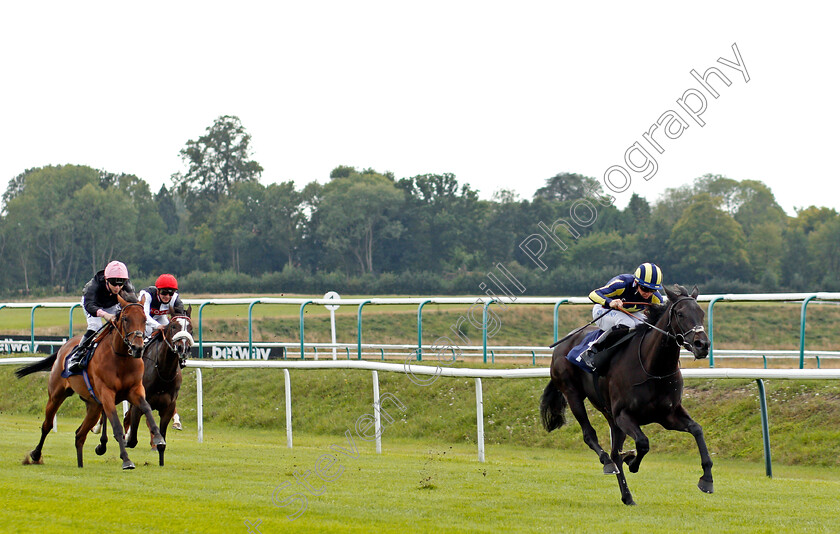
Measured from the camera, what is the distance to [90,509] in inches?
212

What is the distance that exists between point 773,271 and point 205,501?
50.2 m

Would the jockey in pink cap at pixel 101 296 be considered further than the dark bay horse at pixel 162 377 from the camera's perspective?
No

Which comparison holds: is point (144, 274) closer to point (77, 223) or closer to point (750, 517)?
point (77, 223)

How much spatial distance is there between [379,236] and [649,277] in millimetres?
54501

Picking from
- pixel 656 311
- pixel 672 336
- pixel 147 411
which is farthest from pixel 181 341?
pixel 672 336

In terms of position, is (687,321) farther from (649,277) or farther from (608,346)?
(608,346)

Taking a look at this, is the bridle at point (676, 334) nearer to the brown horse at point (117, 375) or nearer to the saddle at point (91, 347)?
the brown horse at point (117, 375)

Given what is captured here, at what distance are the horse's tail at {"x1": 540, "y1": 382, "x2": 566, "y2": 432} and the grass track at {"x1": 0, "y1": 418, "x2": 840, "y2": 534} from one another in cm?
39

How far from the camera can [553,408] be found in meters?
7.78

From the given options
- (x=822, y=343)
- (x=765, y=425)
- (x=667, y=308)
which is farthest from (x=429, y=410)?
(x=822, y=343)

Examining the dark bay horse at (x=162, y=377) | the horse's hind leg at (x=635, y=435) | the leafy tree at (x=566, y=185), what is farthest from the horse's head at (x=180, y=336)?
the leafy tree at (x=566, y=185)

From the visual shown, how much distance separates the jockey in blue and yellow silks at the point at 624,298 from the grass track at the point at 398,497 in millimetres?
1089

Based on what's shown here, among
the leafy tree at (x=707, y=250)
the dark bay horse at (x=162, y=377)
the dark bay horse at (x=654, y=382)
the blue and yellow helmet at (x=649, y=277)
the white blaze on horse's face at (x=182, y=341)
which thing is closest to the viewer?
the dark bay horse at (x=654, y=382)

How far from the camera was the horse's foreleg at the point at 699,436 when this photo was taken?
18.4ft
